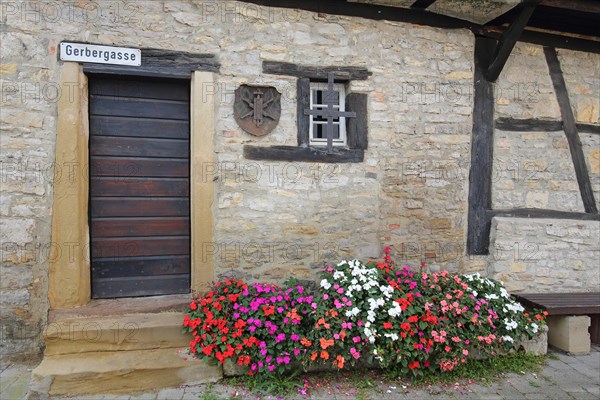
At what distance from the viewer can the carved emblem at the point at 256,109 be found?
3314 mm

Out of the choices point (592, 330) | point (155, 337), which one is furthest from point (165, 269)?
point (592, 330)

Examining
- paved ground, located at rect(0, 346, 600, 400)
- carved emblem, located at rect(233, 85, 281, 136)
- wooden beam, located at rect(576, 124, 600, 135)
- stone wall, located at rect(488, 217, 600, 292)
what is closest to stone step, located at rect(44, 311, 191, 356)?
paved ground, located at rect(0, 346, 600, 400)

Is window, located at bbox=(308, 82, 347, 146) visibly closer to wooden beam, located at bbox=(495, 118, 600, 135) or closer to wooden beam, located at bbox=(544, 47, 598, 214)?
wooden beam, located at bbox=(495, 118, 600, 135)

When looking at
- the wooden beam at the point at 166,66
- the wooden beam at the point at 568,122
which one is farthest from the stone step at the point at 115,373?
the wooden beam at the point at 568,122

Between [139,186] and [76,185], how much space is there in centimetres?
50

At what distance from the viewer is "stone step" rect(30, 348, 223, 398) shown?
2.59 m

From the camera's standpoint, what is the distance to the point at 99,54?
3.06 m

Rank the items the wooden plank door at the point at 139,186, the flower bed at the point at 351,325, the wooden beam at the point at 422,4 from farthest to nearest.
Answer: the wooden beam at the point at 422,4, the wooden plank door at the point at 139,186, the flower bed at the point at 351,325

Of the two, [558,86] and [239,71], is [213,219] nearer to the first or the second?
[239,71]

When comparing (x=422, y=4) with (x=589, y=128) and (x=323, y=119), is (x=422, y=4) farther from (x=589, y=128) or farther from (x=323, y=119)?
(x=589, y=128)

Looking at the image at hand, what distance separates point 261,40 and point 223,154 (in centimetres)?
114

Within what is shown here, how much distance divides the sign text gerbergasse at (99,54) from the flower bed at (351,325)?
2136 millimetres

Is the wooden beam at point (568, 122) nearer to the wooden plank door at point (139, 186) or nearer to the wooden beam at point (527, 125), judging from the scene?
the wooden beam at point (527, 125)

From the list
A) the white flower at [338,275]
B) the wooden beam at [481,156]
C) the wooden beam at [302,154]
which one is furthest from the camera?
the wooden beam at [481,156]
